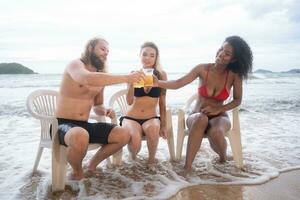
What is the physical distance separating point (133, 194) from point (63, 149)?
0.83 m

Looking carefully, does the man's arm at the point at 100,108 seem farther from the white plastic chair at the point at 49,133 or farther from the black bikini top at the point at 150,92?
the black bikini top at the point at 150,92

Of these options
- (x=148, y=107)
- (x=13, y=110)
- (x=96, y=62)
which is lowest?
(x=13, y=110)

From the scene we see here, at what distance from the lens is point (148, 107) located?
4566 mm

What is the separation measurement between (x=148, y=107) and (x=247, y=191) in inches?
63.5

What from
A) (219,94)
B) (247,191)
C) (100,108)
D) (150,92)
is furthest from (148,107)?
(247,191)

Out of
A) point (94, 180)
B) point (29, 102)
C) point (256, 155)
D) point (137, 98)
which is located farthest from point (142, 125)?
point (256, 155)

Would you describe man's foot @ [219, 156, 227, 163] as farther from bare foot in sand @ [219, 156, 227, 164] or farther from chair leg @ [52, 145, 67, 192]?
chair leg @ [52, 145, 67, 192]

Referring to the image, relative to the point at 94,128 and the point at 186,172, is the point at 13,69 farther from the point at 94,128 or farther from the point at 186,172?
the point at 186,172

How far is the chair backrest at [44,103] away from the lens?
13.3ft

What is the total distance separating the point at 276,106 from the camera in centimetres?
1046

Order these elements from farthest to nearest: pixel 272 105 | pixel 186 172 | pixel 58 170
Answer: pixel 272 105 < pixel 186 172 < pixel 58 170

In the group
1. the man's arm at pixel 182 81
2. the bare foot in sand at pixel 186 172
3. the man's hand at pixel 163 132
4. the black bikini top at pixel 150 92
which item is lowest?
the bare foot in sand at pixel 186 172

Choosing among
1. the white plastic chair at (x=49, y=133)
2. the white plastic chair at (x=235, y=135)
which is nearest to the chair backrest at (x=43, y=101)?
the white plastic chair at (x=49, y=133)

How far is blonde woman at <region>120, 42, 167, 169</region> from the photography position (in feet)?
14.2
